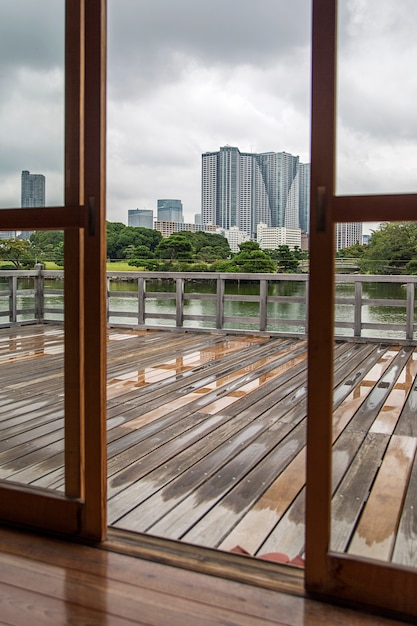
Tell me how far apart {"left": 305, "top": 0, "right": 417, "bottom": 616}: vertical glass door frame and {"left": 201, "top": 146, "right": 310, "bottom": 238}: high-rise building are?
4.79 metres

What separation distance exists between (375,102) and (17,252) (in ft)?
4.27

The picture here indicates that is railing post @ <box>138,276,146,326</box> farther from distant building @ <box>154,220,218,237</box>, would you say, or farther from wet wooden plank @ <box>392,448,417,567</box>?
wet wooden plank @ <box>392,448,417,567</box>

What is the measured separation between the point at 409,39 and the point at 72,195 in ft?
3.32

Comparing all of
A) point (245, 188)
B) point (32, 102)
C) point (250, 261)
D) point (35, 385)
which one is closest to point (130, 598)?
point (32, 102)

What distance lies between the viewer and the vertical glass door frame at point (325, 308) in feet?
4.41

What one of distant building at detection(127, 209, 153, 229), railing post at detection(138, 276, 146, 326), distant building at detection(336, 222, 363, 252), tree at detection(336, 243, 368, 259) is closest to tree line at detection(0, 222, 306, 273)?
distant building at detection(127, 209, 153, 229)

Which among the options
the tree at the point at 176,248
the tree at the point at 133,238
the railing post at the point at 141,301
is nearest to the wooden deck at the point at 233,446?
the railing post at the point at 141,301

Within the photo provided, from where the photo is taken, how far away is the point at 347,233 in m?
1.42

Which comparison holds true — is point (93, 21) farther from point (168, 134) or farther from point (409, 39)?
point (168, 134)

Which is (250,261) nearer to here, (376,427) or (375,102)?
(376,427)

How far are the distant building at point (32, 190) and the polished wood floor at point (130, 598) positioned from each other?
107 cm

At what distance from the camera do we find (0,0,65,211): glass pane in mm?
1708

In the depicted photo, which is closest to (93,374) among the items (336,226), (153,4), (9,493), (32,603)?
(9,493)

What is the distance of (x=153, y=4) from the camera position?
7.14m
